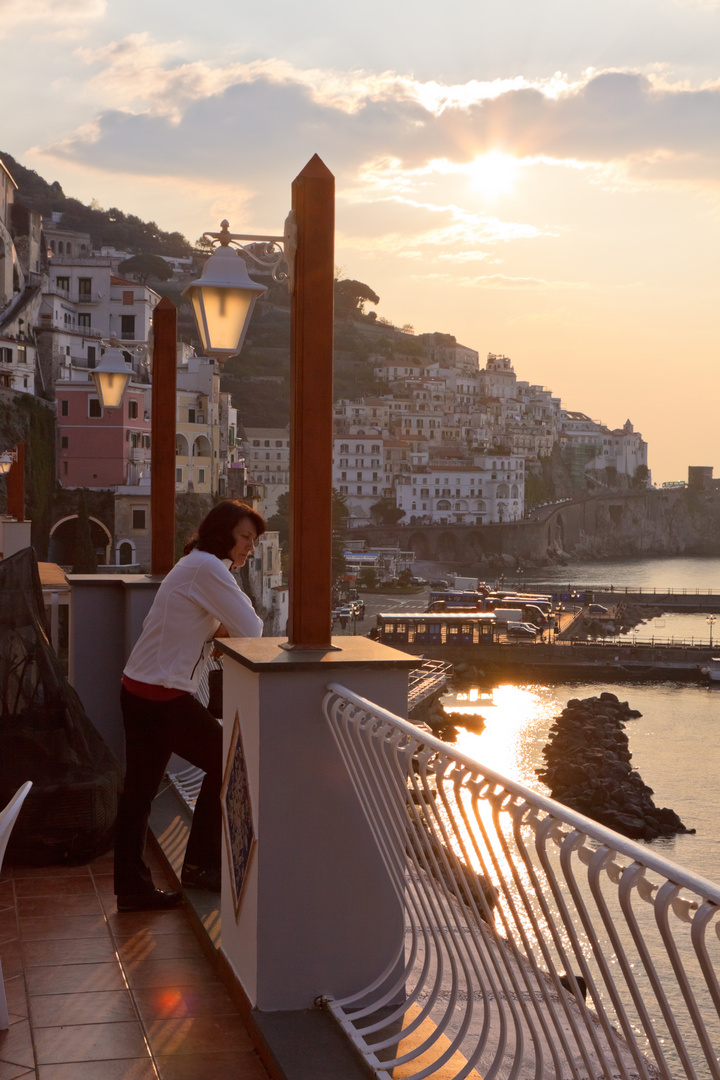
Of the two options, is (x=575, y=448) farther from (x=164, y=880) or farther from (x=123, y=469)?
(x=164, y=880)

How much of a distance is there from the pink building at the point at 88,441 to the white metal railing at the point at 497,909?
124 ft

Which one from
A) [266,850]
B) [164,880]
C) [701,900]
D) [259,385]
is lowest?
[164,880]

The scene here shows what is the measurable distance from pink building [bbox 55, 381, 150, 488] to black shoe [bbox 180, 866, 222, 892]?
3717cm

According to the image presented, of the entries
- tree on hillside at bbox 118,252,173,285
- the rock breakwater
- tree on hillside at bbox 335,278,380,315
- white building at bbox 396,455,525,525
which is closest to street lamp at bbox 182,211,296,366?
the rock breakwater

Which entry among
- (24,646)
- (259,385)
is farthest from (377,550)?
(24,646)

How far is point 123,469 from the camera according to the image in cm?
3962

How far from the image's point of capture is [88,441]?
39312 mm

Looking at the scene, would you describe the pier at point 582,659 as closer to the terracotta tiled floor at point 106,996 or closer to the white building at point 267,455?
the white building at point 267,455

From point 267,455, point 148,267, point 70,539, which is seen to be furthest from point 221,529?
point 148,267

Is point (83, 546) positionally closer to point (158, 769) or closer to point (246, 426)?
point (158, 769)

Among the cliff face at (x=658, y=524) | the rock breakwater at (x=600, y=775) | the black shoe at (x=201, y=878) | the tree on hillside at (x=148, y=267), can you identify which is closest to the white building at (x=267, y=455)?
the tree on hillside at (x=148, y=267)

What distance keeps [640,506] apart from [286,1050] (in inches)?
4405

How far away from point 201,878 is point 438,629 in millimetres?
42587

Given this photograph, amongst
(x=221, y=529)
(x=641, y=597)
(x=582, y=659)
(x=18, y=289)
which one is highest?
(x=18, y=289)
